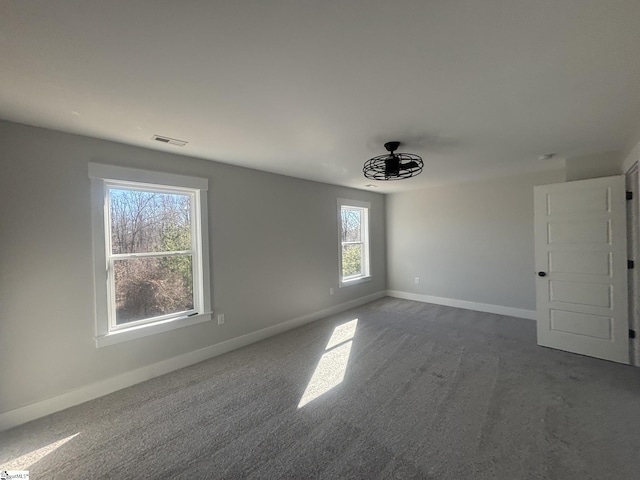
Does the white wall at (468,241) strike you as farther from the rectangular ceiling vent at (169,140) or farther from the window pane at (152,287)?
the rectangular ceiling vent at (169,140)

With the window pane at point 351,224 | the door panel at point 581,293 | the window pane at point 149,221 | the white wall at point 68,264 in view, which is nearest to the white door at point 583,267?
the door panel at point 581,293

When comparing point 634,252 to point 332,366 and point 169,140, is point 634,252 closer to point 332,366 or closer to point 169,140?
point 332,366

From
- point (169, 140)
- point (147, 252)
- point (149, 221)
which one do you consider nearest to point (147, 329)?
point (147, 252)

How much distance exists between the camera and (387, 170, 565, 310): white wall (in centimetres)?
429

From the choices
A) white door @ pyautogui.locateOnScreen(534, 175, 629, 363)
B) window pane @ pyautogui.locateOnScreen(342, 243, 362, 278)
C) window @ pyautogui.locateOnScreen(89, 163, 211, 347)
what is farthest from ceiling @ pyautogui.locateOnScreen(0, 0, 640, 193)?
window pane @ pyautogui.locateOnScreen(342, 243, 362, 278)

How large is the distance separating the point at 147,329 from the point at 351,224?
3.88 m

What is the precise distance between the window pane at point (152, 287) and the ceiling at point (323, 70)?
1.25 m

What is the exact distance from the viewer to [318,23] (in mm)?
1174

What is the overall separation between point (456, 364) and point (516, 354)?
834mm

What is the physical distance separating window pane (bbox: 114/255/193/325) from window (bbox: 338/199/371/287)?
2.77 m

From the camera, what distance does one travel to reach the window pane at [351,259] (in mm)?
5266

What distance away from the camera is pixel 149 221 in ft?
9.30

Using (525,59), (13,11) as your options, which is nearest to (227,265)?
(13,11)

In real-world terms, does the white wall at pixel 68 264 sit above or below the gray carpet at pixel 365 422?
above
